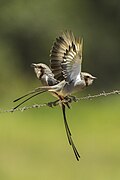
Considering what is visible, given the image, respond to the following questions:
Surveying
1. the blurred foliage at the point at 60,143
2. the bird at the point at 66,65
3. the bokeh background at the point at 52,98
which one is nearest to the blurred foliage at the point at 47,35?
the bokeh background at the point at 52,98

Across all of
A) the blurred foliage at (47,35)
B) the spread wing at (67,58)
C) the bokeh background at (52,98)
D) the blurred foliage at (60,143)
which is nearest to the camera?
the spread wing at (67,58)

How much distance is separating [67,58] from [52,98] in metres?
9.16

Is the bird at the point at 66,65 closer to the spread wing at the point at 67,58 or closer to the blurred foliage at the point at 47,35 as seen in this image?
the spread wing at the point at 67,58

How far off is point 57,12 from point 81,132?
22.8 feet

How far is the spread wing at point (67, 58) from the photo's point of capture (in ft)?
17.0

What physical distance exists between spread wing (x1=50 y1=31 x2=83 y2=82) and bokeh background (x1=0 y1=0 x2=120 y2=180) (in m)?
4.10

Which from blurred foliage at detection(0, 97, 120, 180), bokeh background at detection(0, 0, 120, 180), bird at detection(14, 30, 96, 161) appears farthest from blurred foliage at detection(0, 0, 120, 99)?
bird at detection(14, 30, 96, 161)

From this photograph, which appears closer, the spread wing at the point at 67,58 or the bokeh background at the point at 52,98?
the spread wing at the point at 67,58

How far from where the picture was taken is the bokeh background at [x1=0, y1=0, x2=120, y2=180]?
1017 centimetres

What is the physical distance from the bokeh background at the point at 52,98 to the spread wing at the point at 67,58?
13.5 ft

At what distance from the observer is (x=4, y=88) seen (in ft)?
52.3

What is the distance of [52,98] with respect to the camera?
47.1ft

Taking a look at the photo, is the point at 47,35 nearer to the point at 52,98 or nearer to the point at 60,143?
the point at 52,98

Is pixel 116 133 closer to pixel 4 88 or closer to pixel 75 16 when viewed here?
pixel 4 88
